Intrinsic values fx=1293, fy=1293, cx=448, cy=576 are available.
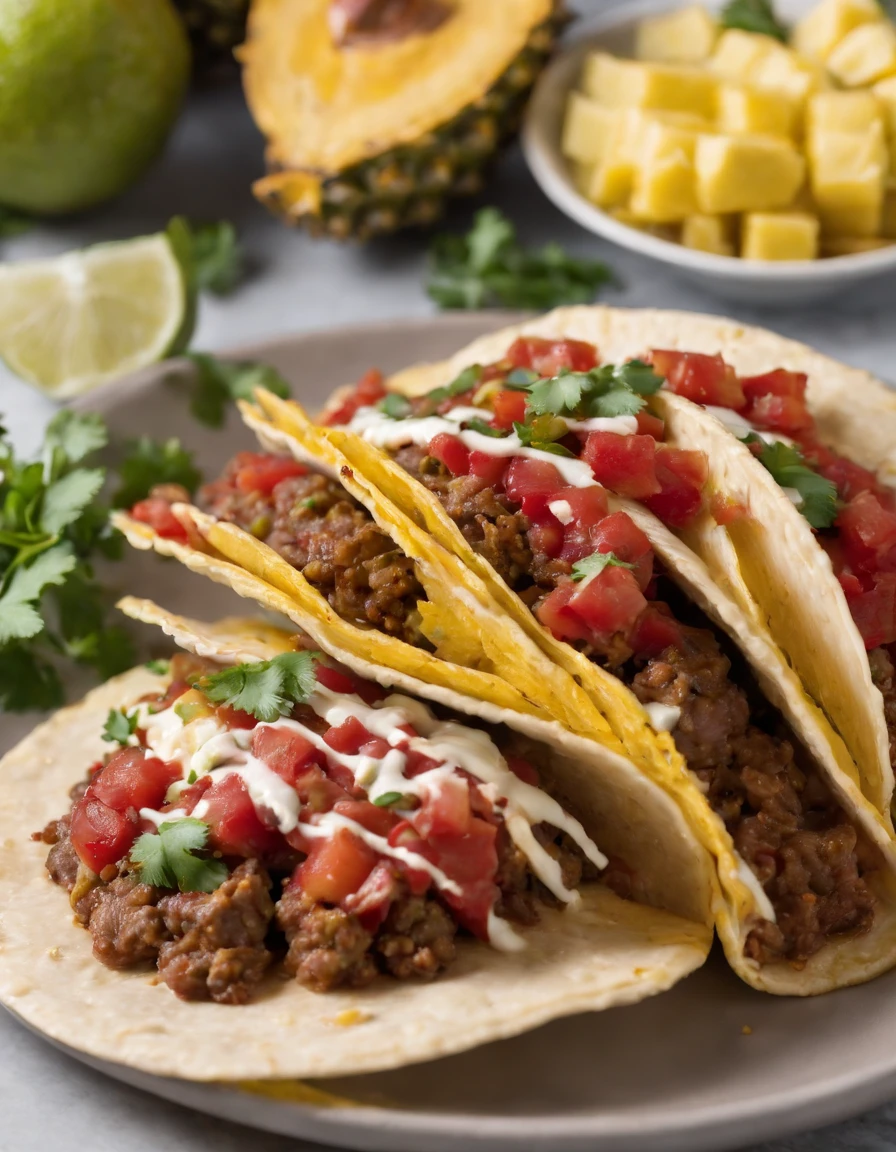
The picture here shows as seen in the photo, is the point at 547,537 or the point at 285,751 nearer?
the point at 285,751

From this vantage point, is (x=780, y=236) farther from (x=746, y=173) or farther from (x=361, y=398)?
(x=361, y=398)

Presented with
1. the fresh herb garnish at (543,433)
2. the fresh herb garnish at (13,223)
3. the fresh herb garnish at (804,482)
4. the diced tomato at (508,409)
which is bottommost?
the fresh herb garnish at (13,223)

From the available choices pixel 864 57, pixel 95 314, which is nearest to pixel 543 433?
pixel 95 314

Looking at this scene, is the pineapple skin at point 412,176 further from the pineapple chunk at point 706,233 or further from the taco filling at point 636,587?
the taco filling at point 636,587

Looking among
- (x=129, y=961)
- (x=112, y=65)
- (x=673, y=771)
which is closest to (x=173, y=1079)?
(x=129, y=961)

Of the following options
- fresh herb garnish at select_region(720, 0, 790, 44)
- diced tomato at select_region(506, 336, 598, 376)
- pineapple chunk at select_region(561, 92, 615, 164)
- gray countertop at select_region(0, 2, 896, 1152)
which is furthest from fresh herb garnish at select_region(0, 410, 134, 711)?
fresh herb garnish at select_region(720, 0, 790, 44)

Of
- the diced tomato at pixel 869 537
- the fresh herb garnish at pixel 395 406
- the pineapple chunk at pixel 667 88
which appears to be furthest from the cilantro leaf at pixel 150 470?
the pineapple chunk at pixel 667 88

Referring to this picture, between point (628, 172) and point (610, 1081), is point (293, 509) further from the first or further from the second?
point (628, 172)
